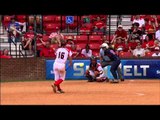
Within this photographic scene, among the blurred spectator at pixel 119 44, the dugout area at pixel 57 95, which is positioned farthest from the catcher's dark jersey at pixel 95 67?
the blurred spectator at pixel 119 44

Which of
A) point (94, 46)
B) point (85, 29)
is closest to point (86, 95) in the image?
point (94, 46)

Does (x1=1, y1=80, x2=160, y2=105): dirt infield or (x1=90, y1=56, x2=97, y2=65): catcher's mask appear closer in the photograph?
(x1=1, y1=80, x2=160, y2=105): dirt infield

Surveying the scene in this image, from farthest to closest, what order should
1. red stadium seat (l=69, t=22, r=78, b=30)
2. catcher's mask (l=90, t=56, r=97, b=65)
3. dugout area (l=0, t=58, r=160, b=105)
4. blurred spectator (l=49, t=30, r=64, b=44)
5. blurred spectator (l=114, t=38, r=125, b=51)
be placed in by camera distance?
red stadium seat (l=69, t=22, r=78, b=30) < blurred spectator (l=114, t=38, r=125, b=51) < blurred spectator (l=49, t=30, r=64, b=44) < catcher's mask (l=90, t=56, r=97, b=65) < dugout area (l=0, t=58, r=160, b=105)

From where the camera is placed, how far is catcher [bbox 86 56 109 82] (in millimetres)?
21750

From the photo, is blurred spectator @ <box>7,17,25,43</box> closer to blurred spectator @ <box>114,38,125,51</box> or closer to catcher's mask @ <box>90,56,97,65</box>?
catcher's mask @ <box>90,56,97,65</box>

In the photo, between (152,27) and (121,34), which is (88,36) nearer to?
(121,34)

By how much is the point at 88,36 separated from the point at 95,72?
3.42m

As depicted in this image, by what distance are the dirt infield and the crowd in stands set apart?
343cm

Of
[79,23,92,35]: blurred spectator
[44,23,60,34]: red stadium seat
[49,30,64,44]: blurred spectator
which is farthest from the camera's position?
[44,23,60,34]: red stadium seat

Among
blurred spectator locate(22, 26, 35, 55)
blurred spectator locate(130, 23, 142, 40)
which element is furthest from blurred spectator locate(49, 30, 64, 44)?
blurred spectator locate(130, 23, 142, 40)

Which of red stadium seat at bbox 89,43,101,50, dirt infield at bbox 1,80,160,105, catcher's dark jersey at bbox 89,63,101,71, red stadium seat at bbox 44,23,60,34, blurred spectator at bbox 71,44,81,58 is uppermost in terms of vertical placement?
red stadium seat at bbox 44,23,60,34

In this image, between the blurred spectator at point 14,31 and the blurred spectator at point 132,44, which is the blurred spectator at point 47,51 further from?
the blurred spectator at point 132,44
